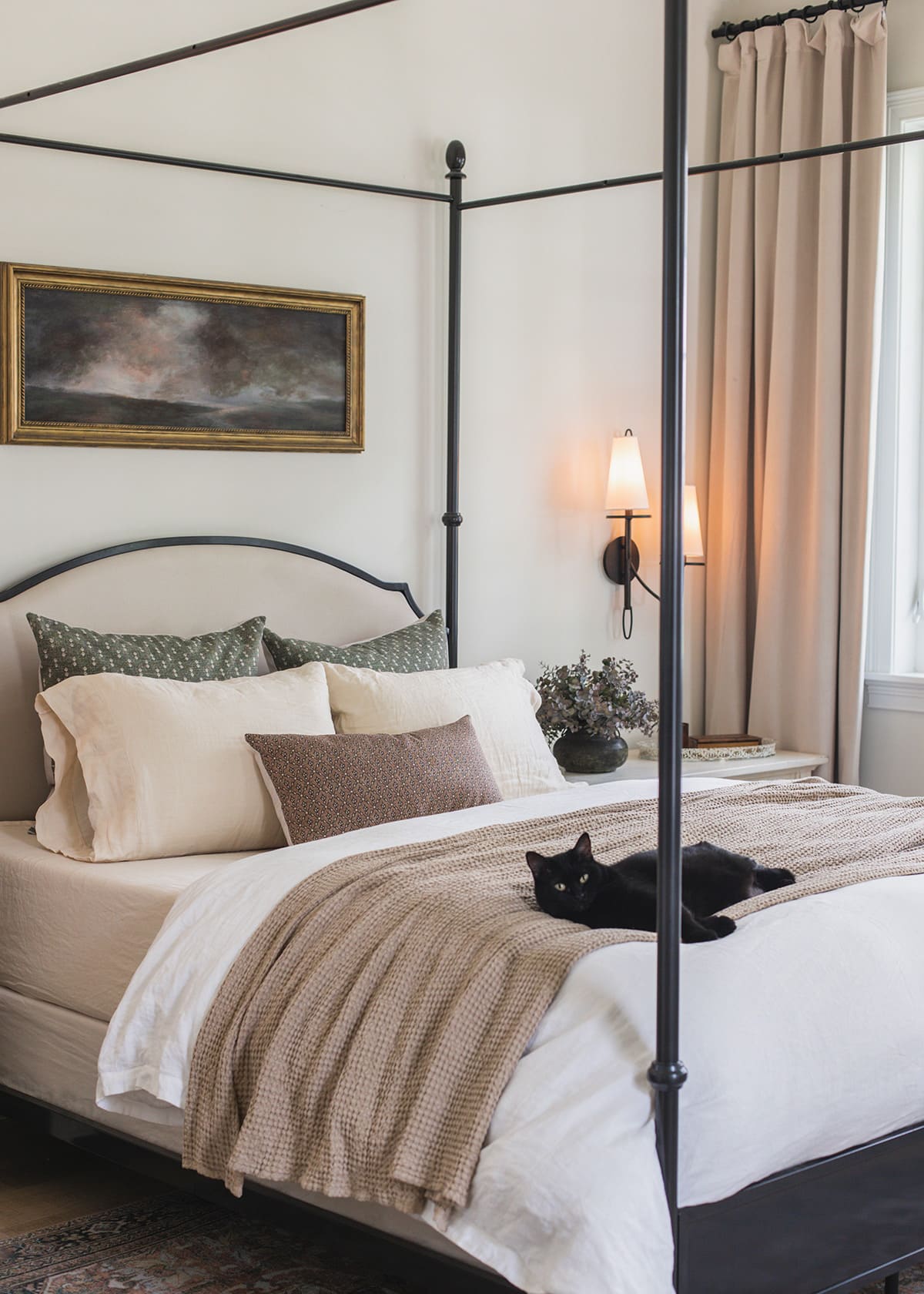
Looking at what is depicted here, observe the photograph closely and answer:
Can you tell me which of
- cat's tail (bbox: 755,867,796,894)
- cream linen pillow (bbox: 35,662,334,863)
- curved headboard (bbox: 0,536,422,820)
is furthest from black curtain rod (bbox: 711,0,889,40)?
cat's tail (bbox: 755,867,796,894)

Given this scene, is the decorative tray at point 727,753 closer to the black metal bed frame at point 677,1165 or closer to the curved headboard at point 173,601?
the curved headboard at point 173,601

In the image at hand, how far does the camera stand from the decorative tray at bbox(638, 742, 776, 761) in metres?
4.19

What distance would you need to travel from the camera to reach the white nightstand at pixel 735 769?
401 cm

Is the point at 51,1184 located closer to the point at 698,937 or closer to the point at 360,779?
the point at 360,779

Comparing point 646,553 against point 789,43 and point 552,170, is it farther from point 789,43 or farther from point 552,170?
point 789,43

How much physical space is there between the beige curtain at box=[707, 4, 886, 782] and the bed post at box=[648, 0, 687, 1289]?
2.63 metres

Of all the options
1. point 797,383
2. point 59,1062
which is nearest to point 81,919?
point 59,1062

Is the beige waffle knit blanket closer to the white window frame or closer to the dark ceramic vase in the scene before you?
the dark ceramic vase

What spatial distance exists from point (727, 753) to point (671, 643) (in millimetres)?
2473

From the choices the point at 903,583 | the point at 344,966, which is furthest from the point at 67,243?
the point at 903,583

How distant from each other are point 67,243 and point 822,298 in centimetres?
220

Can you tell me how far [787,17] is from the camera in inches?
175

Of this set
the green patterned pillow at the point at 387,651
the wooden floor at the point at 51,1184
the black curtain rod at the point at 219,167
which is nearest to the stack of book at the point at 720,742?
the green patterned pillow at the point at 387,651

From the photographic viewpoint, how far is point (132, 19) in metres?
3.44
